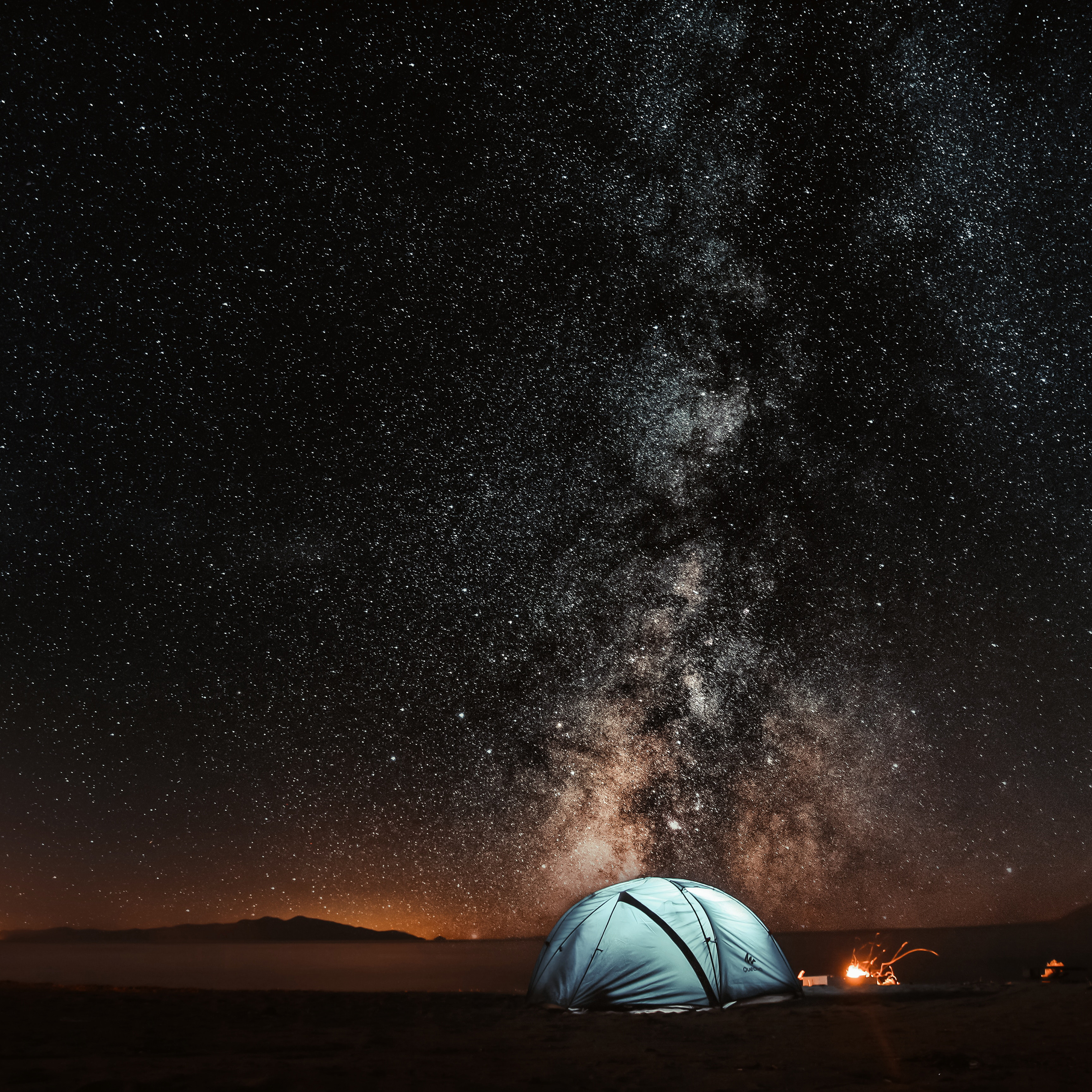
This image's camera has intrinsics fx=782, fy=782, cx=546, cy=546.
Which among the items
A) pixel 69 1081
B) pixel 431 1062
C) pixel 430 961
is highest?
pixel 69 1081

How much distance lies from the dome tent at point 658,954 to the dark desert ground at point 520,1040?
0.43 meters

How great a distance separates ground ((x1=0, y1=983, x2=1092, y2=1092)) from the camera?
638 centimetres

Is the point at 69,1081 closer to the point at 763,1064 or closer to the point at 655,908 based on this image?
the point at 763,1064

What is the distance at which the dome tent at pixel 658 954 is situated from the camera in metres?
11.0

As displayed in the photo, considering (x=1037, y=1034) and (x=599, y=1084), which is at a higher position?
(x=599, y=1084)

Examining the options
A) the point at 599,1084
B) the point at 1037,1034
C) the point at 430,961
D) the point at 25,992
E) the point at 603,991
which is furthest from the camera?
the point at 430,961

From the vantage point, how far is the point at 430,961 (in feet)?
270

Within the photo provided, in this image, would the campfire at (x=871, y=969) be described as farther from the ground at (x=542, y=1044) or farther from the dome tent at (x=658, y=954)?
the dome tent at (x=658, y=954)

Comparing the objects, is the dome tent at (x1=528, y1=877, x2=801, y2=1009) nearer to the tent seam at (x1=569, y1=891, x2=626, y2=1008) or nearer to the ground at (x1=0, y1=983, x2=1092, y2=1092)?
the tent seam at (x1=569, y1=891, x2=626, y2=1008)

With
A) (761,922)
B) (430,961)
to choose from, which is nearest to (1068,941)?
(430,961)

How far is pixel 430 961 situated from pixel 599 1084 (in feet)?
283

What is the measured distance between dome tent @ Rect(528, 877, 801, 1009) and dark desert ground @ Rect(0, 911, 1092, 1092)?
1.40ft

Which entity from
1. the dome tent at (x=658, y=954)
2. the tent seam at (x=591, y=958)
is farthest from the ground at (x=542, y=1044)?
the tent seam at (x=591, y=958)

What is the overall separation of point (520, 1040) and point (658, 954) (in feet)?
10.0
